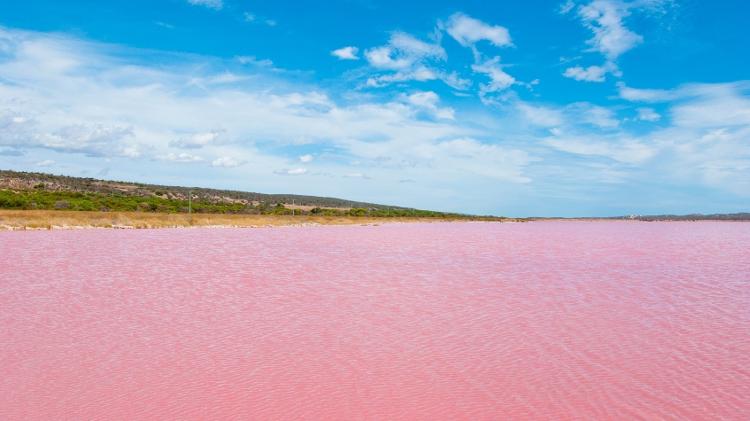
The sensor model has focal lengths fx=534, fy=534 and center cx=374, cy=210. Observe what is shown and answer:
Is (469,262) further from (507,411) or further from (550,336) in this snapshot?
(507,411)

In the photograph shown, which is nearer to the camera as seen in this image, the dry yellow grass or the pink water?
the pink water

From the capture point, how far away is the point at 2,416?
351 cm

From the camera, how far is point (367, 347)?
532 cm

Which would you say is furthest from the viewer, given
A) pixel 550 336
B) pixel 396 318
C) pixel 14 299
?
pixel 14 299

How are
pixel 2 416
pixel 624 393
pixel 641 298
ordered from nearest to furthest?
pixel 2 416, pixel 624 393, pixel 641 298

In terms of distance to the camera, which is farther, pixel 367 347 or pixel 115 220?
pixel 115 220

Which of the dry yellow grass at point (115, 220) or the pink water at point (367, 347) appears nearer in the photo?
the pink water at point (367, 347)

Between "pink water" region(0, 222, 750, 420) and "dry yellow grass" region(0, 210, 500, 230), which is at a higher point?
"dry yellow grass" region(0, 210, 500, 230)

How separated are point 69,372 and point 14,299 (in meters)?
4.22

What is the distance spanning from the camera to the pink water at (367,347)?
381 centimetres

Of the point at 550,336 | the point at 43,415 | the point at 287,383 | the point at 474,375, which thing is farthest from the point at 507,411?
the point at 43,415

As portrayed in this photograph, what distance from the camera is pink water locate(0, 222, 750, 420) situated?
3.81 m

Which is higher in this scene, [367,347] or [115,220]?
[115,220]

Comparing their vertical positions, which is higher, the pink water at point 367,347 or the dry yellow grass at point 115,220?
the dry yellow grass at point 115,220
